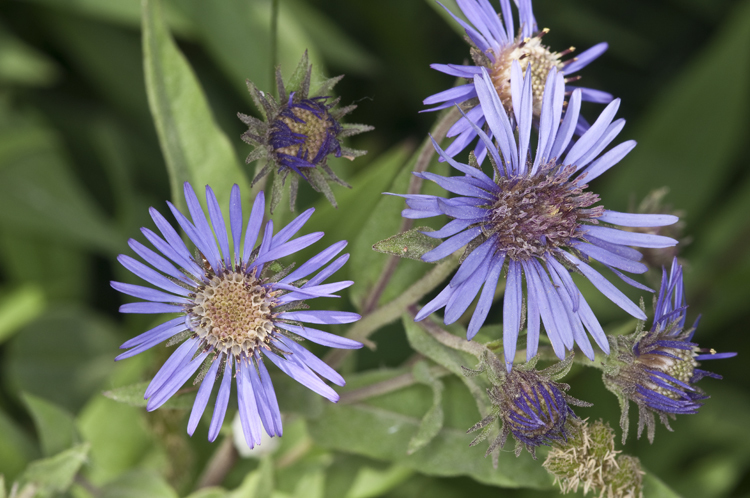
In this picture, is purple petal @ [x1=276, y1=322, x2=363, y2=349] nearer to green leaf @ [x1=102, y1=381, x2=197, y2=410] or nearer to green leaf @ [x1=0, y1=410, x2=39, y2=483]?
green leaf @ [x1=102, y1=381, x2=197, y2=410]

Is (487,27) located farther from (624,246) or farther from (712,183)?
(712,183)

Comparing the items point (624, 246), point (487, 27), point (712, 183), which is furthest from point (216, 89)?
point (712, 183)

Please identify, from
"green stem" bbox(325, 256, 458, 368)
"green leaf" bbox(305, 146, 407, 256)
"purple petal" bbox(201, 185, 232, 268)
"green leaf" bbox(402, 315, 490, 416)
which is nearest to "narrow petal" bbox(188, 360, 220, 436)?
"purple petal" bbox(201, 185, 232, 268)

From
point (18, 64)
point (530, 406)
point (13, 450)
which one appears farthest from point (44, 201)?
point (530, 406)

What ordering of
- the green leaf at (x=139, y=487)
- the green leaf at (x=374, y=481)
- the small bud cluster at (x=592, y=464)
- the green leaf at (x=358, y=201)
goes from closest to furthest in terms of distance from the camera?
the small bud cluster at (x=592, y=464), the green leaf at (x=139, y=487), the green leaf at (x=374, y=481), the green leaf at (x=358, y=201)

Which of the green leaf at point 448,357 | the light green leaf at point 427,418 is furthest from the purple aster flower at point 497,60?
the light green leaf at point 427,418

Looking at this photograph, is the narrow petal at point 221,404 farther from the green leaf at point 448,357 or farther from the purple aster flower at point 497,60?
the purple aster flower at point 497,60
